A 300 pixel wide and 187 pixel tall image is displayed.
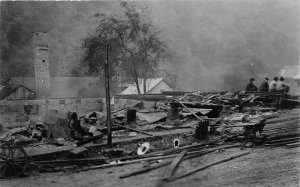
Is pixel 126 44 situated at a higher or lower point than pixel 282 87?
higher

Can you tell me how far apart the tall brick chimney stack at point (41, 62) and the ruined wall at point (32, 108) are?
5971mm

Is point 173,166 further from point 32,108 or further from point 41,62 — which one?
point 41,62

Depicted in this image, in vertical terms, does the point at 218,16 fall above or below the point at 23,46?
above

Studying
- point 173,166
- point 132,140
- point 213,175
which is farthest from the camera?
point 132,140

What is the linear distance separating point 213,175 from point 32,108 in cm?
1681

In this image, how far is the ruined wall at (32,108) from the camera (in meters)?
19.5

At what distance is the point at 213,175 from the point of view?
632cm

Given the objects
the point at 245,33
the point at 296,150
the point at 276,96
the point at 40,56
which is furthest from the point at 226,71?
the point at 296,150

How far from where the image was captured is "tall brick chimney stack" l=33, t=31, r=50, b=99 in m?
26.8

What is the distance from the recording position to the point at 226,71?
2606 inches

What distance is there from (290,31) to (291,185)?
247 ft

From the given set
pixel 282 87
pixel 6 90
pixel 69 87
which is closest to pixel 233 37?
pixel 69 87

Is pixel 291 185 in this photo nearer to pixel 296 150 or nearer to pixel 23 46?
pixel 296 150

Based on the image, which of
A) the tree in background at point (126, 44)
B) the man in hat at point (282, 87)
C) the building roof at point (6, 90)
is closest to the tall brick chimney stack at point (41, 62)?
the tree in background at point (126, 44)
